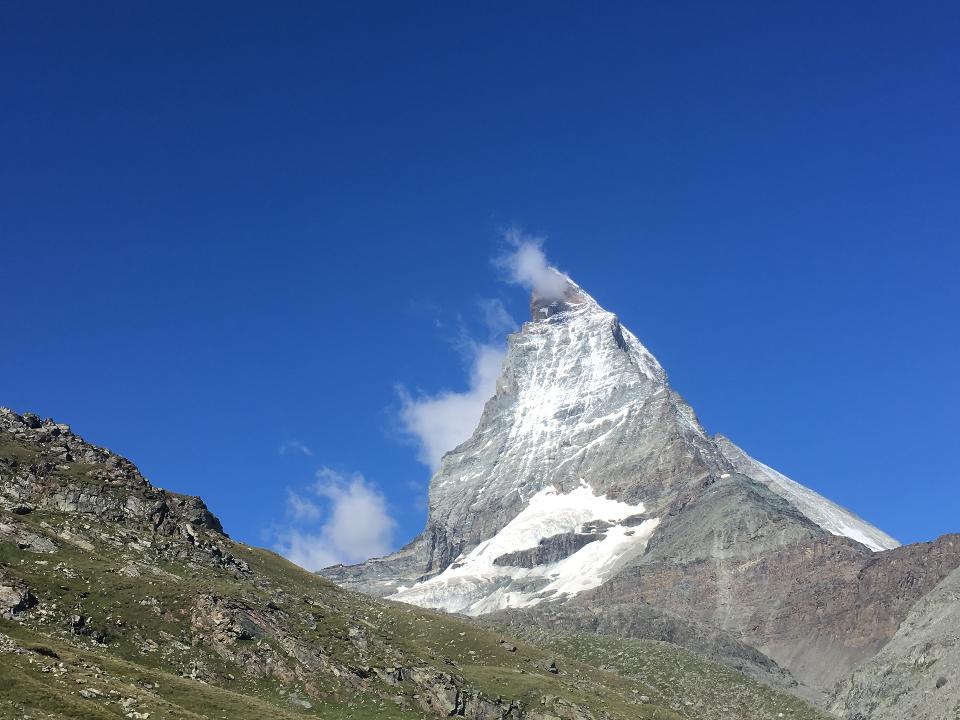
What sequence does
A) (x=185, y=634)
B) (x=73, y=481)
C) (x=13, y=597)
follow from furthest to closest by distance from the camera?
1. (x=73, y=481)
2. (x=185, y=634)
3. (x=13, y=597)

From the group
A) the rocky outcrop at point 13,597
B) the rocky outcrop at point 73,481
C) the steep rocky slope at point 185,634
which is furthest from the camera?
the rocky outcrop at point 73,481

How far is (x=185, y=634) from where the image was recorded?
9075 cm

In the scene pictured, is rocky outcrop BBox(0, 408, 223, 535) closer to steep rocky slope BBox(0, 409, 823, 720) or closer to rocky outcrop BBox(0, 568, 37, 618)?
steep rocky slope BBox(0, 409, 823, 720)

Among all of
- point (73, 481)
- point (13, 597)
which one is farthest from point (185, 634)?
point (73, 481)

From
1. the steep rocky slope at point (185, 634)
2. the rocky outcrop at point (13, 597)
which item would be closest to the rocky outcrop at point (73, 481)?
the steep rocky slope at point (185, 634)

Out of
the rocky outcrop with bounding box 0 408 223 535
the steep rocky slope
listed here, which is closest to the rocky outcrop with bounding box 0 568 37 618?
the steep rocky slope

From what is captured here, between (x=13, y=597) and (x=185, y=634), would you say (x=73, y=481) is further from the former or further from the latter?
(x=13, y=597)

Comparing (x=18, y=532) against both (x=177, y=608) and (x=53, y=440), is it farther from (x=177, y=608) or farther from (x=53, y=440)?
(x=53, y=440)

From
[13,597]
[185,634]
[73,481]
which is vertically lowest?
[13,597]

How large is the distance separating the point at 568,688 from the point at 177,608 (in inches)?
2014

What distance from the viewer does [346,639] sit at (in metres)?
107

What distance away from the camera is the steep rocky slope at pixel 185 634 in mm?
73000

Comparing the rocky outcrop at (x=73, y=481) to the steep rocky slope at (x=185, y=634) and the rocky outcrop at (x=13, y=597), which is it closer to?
the steep rocky slope at (x=185, y=634)

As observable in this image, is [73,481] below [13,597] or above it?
above
